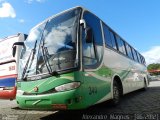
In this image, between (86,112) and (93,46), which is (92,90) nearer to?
(93,46)

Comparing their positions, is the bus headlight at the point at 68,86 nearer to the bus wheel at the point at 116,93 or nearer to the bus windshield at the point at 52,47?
the bus windshield at the point at 52,47

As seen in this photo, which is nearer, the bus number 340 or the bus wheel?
the bus number 340

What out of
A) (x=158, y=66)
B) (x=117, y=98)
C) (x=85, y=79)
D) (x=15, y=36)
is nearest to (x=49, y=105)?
(x=85, y=79)

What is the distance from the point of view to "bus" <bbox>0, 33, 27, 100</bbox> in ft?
Answer: 27.1

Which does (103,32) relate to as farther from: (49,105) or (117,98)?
(49,105)

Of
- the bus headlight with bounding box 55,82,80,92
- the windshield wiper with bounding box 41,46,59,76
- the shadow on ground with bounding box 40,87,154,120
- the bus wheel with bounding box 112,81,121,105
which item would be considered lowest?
the shadow on ground with bounding box 40,87,154,120

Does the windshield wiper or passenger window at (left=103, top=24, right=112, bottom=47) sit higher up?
passenger window at (left=103, top=24, right=112, bottom=47)

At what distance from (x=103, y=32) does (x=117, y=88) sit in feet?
6.96

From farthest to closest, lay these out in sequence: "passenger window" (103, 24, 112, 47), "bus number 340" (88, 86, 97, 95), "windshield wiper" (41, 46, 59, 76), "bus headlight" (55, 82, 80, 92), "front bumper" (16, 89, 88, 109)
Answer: "passenger window" (103, 24, 112, 47) → "bus number 340" (88, 86, 97, 95) → "windshield wiper" (41, 46, 59, 76) → "bus headlight" (55, 82, 80, 92) → "front bumper" (16, 89, 88, 109)

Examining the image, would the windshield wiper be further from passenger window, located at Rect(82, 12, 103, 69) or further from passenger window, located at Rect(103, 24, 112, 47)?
passenger window, located at Rect(103, 24, 112, 47)

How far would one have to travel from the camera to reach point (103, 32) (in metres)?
7.81

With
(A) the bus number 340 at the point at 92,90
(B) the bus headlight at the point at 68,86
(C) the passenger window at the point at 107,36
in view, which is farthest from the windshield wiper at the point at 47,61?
(C) the passenger window at the point at 107,36

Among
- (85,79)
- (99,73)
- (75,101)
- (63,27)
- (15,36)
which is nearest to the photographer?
(75,101)

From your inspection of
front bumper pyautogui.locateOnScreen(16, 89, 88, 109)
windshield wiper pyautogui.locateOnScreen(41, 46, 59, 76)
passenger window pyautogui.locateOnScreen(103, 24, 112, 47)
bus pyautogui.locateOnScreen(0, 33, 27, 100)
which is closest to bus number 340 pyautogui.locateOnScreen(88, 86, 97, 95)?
front bumper pyautogui.locateOnScreen(16, 89, 88, 109)
